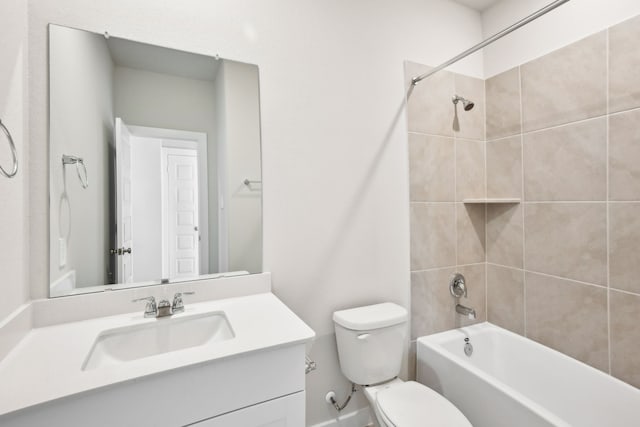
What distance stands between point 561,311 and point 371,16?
1899 millimetres

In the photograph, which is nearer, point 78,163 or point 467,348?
point 78,163

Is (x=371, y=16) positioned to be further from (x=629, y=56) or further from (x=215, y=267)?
(x=215, y=267)

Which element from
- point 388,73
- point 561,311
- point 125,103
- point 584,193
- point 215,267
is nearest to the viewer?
point 125,103

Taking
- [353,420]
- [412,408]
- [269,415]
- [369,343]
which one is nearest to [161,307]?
[269,415]

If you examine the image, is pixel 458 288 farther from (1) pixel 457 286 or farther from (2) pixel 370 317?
(2) pixel 370 317

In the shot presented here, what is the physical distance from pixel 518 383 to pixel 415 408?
83cm

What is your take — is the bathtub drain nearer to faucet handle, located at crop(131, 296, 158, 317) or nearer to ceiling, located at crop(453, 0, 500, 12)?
faucet handle, located at crop(131, 296, 158, 317)

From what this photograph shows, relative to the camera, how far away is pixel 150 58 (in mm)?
1240

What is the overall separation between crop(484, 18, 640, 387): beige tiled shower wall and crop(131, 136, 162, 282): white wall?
4.72 ft

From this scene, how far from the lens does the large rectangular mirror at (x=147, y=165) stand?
1.13m

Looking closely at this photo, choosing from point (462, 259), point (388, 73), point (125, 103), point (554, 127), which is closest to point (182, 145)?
point (125, 103)

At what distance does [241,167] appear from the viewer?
141 cm

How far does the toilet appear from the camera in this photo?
1312 mm

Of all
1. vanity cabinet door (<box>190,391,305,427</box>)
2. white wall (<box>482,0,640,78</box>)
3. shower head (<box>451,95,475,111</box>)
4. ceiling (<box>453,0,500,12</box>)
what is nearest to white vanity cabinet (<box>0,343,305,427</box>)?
vanity cabinet door (<box>190,391,305,427</box>)
